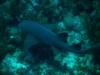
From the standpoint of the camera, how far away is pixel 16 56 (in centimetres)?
602

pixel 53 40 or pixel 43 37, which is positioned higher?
pixel 43 37

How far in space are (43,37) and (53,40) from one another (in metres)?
0.33

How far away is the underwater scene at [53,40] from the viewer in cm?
531

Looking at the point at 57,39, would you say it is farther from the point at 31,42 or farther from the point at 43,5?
the point at 43,5

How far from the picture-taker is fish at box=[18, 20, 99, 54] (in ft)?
16.8

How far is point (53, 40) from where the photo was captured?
5207mm

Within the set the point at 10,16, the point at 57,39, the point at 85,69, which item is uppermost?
the point at 10,16

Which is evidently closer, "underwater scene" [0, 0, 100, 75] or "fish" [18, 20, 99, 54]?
"fish" [18, 20, 99, 54]

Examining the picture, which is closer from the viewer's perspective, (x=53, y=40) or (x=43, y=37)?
(x=53, y=40)

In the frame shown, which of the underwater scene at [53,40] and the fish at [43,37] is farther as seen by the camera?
the underwater scene at [53,40]

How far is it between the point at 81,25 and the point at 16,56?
2137mm

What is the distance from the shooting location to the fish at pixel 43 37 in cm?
511

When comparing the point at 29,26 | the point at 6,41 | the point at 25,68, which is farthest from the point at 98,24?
the point at 6,41

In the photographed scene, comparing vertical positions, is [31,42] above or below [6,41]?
below
